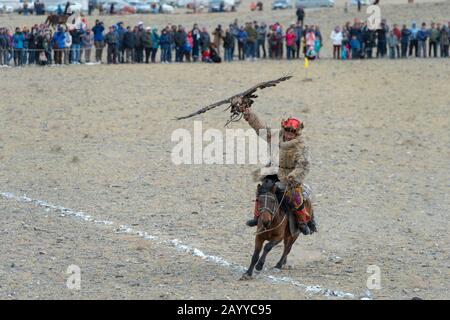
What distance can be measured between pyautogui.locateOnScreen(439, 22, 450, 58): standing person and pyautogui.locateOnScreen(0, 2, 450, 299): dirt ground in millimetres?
5277

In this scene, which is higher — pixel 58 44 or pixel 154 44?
pixel 58 44

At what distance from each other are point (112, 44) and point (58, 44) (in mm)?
1982

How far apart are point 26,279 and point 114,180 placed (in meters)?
6.88

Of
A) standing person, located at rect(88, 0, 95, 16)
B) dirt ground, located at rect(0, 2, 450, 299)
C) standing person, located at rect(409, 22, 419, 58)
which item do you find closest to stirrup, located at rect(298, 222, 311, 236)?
dirt ground, located at rect(0, 2, 450, 299)

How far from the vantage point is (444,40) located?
41.2m

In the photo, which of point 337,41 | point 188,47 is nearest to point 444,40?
point 337,41

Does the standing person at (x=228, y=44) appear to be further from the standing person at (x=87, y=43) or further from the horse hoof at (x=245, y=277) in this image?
the horse hoof at (x=245, y=277)

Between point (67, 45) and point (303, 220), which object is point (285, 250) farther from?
point (67, 45)

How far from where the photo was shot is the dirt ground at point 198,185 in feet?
48.6

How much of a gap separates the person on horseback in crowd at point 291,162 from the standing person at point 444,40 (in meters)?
27.3

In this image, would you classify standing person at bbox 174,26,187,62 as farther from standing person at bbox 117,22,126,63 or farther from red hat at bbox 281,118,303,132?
red hat at bbox 281,118,303,132
